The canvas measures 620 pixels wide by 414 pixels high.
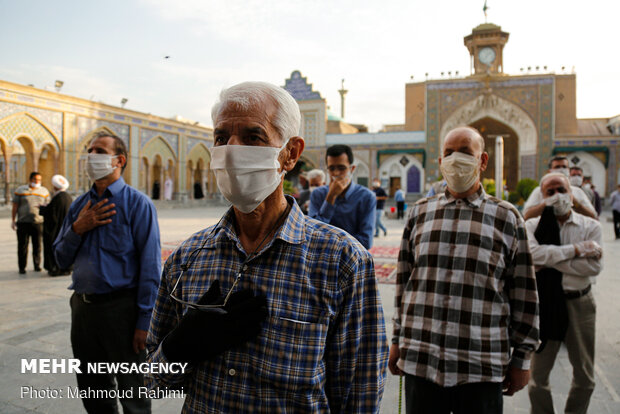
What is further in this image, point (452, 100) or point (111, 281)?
point (452, 100)

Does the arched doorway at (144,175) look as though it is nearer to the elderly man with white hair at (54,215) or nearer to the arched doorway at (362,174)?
the arched doorway at (362,174)

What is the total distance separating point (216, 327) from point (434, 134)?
982 inches

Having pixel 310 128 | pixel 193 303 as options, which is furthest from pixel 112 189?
pixel 310 128

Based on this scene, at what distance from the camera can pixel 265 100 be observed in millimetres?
1091

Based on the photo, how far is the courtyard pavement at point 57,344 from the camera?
2.54 m

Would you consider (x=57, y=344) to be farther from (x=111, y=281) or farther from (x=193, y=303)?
(x=193, y=303)

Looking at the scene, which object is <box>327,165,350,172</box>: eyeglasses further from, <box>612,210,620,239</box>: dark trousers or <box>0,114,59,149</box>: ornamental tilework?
<box>0,114,59,149</box>: ornamental tilework

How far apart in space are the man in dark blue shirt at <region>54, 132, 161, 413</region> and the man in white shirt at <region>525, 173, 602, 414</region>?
200 centimetres

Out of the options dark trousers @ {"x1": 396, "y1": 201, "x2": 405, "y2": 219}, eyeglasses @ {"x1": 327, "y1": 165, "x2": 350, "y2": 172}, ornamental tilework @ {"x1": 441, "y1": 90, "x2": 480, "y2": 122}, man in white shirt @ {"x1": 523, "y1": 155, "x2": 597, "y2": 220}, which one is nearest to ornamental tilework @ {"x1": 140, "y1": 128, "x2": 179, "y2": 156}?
dark trousers @ {"x1": 396, "y1": 201, "x2": 405, "y2": 219}

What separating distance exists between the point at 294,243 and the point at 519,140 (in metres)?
25.9

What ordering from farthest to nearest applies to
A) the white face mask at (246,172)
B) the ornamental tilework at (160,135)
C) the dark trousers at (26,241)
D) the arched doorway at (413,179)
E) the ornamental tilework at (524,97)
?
the arched doorway at (413,179) → the ornamental tilework at (524,97) → the ornamental tilework at (160,135) → the dark trousers at (26,241) → the white face mask at (246,172)

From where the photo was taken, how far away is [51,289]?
528 cm

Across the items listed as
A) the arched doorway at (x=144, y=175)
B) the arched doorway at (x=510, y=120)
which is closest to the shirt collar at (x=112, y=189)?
the arched doorway at (x=144, y=175)

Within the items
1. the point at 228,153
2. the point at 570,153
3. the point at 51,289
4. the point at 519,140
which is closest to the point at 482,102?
the point at 519,140
